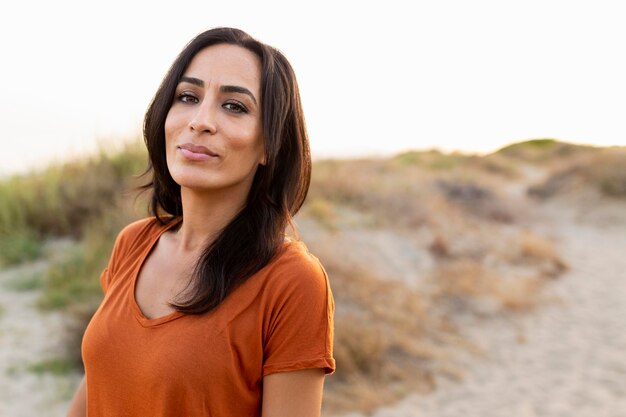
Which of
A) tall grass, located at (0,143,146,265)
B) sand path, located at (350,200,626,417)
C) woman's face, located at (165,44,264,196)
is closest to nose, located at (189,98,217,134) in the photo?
woman's face, located at (165,44,264,196)

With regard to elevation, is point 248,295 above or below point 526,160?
above

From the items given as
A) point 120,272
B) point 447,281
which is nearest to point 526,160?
point 447,281

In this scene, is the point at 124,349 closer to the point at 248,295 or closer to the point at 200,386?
the point at 200,386

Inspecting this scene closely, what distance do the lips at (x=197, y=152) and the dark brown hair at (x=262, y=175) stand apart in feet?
0.50

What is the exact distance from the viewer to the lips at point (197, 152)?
5.69 ft

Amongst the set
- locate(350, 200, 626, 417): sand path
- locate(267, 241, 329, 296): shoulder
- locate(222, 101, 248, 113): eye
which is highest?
locate(222, 101, 248, 113): eye

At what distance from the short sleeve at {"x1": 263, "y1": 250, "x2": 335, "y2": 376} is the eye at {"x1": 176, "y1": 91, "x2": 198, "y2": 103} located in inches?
22.9

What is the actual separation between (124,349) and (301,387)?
18.7 inches

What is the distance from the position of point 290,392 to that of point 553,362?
605 centimetres

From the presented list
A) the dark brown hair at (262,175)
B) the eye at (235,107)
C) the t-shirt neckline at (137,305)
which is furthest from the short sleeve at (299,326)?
the eye at (235,107)

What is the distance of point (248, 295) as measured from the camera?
1.61m

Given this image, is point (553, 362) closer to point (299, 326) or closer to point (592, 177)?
point (299, 326)

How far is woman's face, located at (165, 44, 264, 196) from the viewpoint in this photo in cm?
174

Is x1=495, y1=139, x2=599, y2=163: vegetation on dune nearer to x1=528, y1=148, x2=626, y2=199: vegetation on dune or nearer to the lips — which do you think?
x1=528, y1=148, x2=626, y2=199: vegetation on dune
